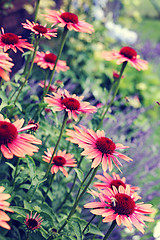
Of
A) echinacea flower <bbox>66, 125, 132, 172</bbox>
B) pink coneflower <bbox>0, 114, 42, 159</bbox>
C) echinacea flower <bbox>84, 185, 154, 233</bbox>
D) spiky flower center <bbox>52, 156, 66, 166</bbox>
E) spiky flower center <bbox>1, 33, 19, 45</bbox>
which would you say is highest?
spiky flower center <bbox>1, 33, 19, 45</bbox>

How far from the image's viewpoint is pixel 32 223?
982 mm

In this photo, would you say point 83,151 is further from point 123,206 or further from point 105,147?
point 123,206

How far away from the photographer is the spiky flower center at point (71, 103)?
1.03 metres

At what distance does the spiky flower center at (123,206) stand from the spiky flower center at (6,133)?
367 mm

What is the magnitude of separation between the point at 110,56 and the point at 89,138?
50 cm

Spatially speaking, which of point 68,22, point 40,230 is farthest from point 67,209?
point 68,22

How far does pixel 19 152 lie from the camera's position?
786 millimetres

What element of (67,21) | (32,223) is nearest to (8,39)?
(67,21)

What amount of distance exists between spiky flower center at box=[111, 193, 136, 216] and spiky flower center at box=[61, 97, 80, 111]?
13.6 inches

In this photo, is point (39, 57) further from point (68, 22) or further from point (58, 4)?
point (58, 4)

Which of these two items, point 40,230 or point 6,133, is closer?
point 6,133

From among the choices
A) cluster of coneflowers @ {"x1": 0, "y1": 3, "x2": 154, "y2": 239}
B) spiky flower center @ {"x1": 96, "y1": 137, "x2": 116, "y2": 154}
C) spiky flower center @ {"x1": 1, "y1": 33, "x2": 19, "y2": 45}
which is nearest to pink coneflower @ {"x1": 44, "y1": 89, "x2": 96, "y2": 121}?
cluster of coneflowers @ {"x1": 0, "y1": 3, "x2": 154, "y2": 239}

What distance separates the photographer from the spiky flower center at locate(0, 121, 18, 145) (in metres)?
0.79

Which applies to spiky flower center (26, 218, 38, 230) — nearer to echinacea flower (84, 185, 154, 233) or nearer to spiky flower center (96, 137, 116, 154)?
echinacea flower (84, 185, 154, 233)
